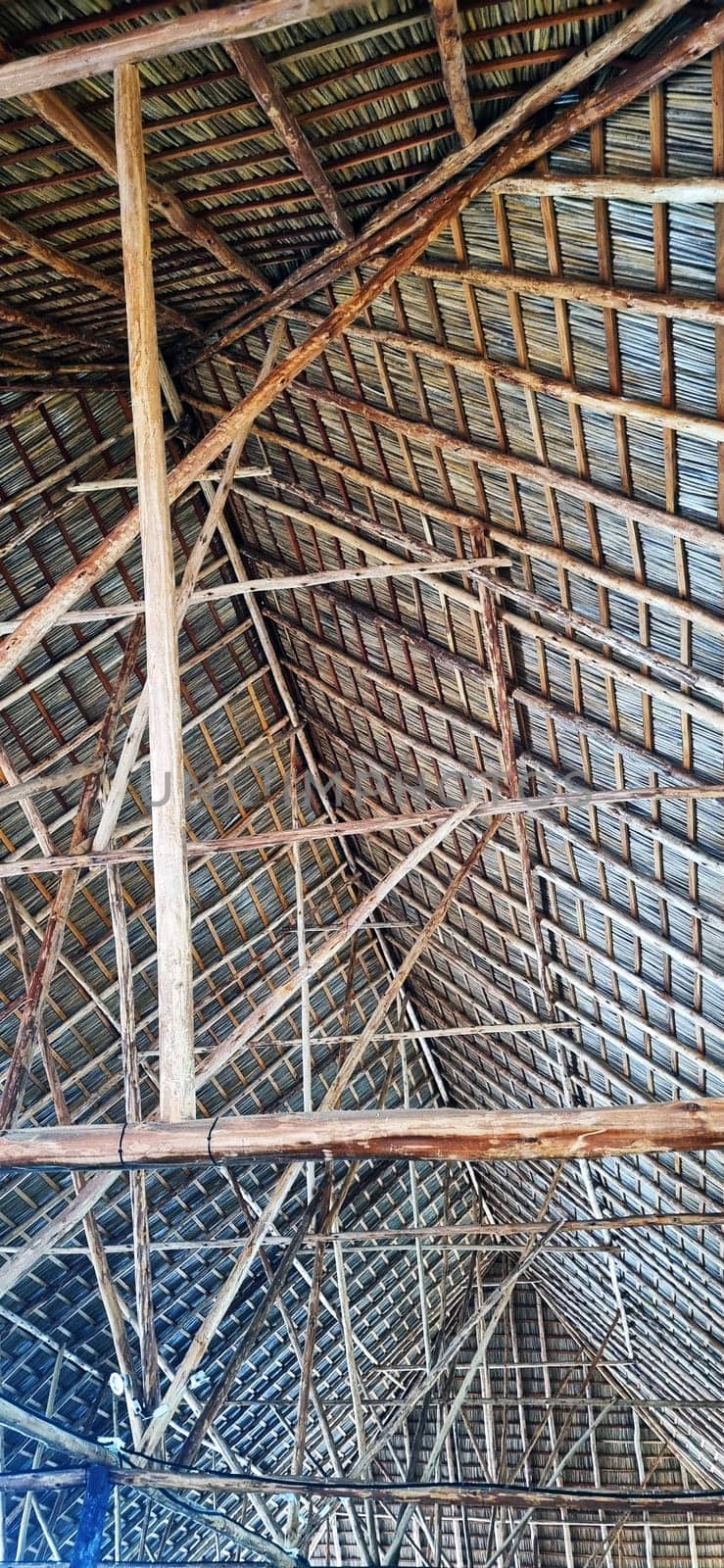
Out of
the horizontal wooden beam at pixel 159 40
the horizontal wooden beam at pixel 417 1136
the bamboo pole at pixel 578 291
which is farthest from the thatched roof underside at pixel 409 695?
the horizontal wooden beam at pixel 417 1136

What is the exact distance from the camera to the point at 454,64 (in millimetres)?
4117

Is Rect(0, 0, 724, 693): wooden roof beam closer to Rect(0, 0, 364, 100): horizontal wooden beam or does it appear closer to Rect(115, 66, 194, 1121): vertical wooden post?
Rect(0, 0, 364, 100): horizontal wooden beam

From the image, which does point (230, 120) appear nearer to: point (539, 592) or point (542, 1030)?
point (539, 592)

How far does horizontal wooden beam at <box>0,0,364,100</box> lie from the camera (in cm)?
346

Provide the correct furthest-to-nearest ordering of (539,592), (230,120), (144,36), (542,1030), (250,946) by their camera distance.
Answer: (250,946)
(542,1030)
(539,592)
(230,120)
(144,36)

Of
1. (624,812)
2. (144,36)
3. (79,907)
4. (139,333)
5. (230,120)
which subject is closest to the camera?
(144,36)

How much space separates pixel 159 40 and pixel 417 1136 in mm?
3449

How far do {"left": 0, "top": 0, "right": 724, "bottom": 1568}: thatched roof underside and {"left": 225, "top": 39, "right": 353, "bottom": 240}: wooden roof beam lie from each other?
94 millimetres

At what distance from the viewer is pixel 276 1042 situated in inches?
414

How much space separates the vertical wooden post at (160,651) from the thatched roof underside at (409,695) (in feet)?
1.79

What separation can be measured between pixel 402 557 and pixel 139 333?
316cm

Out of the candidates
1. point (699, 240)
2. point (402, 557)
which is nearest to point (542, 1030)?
point (402, 557)

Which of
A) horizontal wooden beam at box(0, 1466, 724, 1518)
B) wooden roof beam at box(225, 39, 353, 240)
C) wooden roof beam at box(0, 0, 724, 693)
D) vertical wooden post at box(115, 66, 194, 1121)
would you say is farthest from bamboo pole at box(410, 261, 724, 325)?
horizontal wooden beam at box(0, 1466, 724, 1518)

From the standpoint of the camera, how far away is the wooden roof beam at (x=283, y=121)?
13.2 ft
